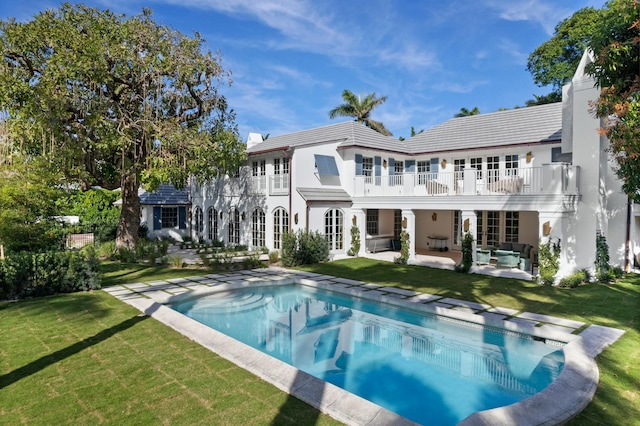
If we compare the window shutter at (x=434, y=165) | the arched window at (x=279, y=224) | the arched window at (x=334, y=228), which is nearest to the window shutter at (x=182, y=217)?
the arched window at (x=279, y=224)

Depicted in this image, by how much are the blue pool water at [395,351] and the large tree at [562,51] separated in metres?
27.8

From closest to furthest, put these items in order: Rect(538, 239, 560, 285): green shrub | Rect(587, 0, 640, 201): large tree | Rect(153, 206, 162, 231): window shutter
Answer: Rect(587, 0, 640, 201): large tree → Rect(538, 239, 560, 285): green shrub → Rect(153, 206, 162, 231): window shutter

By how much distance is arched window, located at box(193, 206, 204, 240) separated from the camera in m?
27.4

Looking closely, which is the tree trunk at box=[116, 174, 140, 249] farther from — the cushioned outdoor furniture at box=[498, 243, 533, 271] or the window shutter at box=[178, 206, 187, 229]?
the cushioned outdoor furniture at box=[498, 243, 533, 271]

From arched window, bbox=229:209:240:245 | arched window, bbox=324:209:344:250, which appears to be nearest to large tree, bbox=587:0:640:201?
arched window, bbox=324:209:344:250

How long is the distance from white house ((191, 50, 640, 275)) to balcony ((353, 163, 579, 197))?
5cm

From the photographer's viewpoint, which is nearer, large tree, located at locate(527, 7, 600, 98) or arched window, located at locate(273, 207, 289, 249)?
arched window, located at locate(273, 207, 289, 249)

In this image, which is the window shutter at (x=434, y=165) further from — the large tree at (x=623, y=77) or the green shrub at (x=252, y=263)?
the large tree at (x=623, y=77)

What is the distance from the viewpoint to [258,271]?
16625 millimetres

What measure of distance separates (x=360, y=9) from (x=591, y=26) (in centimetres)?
2066

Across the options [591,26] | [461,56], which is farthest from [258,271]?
[591,26]

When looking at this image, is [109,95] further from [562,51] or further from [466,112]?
[466,112]

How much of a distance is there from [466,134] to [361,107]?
70.8 feet

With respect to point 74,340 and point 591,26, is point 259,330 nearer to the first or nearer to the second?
point 74,340
